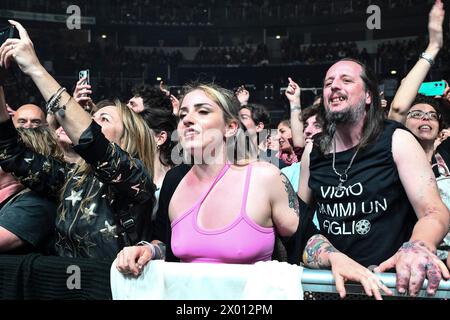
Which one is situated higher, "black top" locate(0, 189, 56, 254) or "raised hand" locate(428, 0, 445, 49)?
"raised hand" locate(428, 0, 445, 49)

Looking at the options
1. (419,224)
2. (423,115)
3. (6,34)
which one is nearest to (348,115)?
(419,224)

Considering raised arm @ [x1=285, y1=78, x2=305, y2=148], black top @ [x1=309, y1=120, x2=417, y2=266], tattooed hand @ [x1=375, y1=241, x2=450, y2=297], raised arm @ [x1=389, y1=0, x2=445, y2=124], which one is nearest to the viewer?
tattooed hand @ [x1=375, y1=241, x2=450, y2=297]

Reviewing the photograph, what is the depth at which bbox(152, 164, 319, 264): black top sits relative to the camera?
180 centimetres

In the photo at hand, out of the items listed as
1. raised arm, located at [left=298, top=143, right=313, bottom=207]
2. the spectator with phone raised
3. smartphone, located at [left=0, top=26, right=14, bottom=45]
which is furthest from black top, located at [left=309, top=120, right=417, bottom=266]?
smartphone, located at [left=0, top=26, right=14, bottom=45]

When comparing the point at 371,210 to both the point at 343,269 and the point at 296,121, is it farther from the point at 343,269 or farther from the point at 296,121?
the point at 296,121

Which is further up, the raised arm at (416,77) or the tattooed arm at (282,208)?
the raised arm at (416,77)

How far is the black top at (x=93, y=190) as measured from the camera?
1.78 m

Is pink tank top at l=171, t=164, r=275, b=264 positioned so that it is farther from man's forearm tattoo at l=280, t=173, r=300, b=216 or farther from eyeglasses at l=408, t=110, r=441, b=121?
eyeglasses at l=408, t=110, r=441, b=121

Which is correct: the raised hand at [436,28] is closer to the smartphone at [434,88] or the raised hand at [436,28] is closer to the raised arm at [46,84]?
the smartphone at [434,88]

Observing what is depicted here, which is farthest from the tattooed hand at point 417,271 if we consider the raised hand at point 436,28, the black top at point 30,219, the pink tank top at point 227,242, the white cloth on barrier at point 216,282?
the raised hand at point 436,28

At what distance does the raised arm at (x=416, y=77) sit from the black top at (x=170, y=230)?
2.46ft

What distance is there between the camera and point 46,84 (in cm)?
177

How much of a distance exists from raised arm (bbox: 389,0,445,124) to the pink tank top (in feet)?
3.54

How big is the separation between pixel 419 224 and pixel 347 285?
407 millimetres
